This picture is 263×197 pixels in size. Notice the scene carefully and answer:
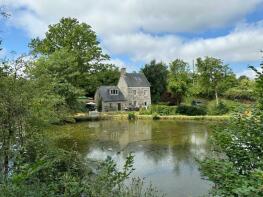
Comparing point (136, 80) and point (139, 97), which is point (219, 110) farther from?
point (136, 80)

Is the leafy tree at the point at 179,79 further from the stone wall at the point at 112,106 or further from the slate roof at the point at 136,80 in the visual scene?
the stone wall at the point at 112,106

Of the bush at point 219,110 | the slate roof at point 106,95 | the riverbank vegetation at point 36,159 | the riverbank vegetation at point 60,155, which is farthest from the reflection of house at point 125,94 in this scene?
the riverbank vegetation at point 36,159

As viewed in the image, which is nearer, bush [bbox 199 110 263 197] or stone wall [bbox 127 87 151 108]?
bush [bbox 199 110 263 197]

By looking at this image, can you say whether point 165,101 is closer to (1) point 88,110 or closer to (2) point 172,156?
(1) point 88,110

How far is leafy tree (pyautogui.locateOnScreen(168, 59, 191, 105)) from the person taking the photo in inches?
2354

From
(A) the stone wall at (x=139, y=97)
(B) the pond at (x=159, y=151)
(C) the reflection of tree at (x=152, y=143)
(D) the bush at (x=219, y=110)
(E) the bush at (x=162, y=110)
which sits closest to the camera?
(B) the pond at (x=159, y=151)

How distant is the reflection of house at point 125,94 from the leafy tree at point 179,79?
474cm

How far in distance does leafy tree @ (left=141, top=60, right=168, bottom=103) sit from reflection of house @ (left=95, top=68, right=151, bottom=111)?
2.92 m

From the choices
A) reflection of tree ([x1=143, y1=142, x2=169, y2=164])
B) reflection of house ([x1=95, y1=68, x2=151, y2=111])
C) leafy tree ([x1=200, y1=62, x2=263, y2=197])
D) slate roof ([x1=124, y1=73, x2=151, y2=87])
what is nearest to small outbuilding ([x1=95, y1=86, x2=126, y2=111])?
reflection of house ([x1=95, y1=68, x2=151, y2=111])

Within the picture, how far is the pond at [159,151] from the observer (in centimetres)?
1529

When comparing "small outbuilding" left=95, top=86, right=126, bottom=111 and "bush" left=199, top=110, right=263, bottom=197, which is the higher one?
"small outbuilding" left=95, top=86, right=126, bottom=111

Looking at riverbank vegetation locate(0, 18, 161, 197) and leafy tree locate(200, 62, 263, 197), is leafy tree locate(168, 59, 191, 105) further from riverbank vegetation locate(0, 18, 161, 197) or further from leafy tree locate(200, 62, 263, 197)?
leafy tree locate(200, 62, 263, 197)

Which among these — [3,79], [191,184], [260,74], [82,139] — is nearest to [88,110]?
[82,139]

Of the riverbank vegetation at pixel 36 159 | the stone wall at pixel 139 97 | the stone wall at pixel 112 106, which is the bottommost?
the riverbank vegetation at pixel 36 159
